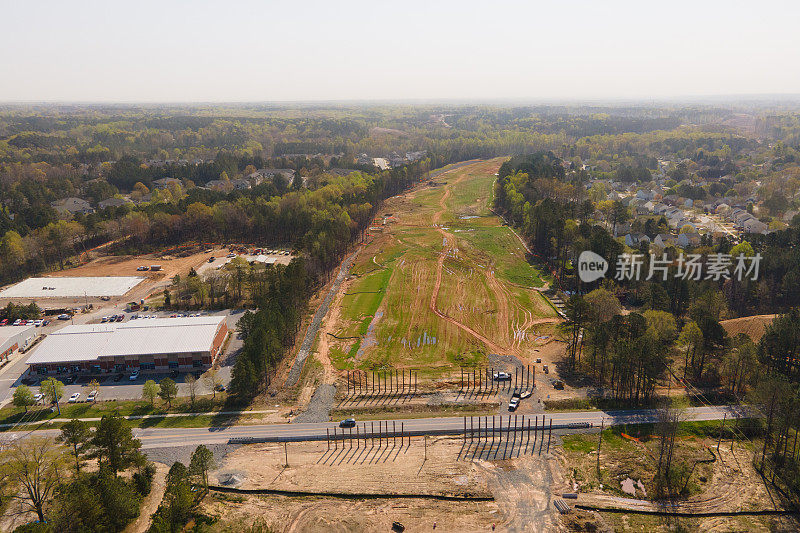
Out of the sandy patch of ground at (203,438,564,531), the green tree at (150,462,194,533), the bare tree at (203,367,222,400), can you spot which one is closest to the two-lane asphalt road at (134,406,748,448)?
the sandy patch of ground at (203,438,564,531)

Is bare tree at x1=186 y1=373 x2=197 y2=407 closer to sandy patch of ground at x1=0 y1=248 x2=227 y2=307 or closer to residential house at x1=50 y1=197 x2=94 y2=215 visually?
sandy patch of ground at x1=0 y1=248 x2=227 y2=307

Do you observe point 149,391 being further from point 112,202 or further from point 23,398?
point 112,202

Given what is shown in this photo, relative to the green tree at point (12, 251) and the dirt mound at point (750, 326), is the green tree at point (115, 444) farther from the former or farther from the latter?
the green tree at point (12, 251)

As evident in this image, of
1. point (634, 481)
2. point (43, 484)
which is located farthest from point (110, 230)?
point (634, 481)

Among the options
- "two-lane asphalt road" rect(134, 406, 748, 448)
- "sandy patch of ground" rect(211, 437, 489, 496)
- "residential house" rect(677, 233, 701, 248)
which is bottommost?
"sandy patch of ground" rect(211, 437, 489, 496)

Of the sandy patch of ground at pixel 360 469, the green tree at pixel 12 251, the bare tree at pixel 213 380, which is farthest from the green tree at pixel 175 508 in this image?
the green tree at pixel 12 251

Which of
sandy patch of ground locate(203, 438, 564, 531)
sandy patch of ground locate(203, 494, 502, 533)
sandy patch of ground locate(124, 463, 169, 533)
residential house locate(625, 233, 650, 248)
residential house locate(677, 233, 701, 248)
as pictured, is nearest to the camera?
sandy patch of ground locate(124, 463, 169, 533)

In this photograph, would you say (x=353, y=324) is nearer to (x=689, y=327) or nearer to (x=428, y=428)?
(x=428, y=428)
